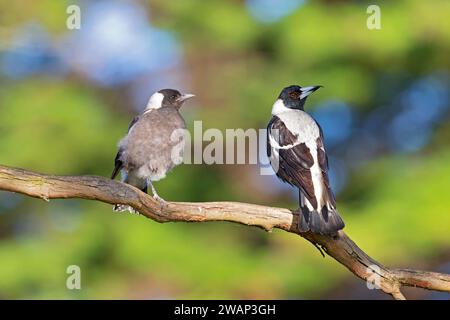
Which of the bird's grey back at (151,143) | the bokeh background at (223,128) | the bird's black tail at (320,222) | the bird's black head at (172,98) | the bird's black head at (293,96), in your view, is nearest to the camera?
the bird's black tail at (320,222)

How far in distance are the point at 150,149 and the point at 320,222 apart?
1302mm

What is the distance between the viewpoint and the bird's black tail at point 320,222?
451cm

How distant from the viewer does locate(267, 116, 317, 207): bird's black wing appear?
4.78m

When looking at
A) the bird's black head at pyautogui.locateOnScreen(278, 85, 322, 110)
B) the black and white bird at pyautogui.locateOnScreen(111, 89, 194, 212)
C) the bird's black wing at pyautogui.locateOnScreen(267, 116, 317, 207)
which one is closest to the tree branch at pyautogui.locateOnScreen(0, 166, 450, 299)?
the bird's black wing at pyautogui.locateOnScreen(267, 116, 317, 207)

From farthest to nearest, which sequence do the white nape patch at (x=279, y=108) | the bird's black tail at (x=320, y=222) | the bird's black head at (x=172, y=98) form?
the bird's black head at (x=172, y=98)
the white nape patch at (x=279, y=108)
the bird's black tail at (x=320, y=222)

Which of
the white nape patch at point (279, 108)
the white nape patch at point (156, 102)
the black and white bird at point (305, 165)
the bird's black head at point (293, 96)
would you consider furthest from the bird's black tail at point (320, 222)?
the white nape patch at point (156, 102)

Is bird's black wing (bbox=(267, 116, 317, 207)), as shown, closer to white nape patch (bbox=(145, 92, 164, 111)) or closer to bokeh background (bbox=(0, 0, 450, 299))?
white nape patch (bbox=(145, 92, 164, 111))

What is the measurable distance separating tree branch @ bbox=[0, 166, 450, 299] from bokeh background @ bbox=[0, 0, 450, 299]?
4026mm

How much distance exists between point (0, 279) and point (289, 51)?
3.53 meters

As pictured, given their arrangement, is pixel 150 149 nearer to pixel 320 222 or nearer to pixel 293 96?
pixel 293 96

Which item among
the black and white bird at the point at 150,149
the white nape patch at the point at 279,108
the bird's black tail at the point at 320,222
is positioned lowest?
the bird's black tail at the point at 320,222

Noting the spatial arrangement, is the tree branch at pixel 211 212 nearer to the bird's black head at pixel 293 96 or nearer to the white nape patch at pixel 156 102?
the bird's black head at pixel 293 96

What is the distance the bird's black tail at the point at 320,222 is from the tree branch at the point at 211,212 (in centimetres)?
5
